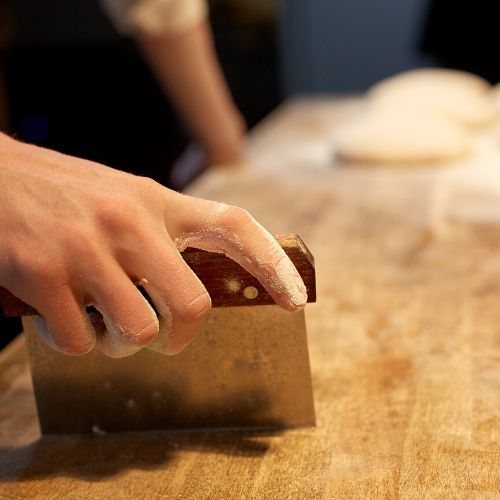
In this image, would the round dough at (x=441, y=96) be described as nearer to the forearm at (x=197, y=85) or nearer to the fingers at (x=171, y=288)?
the forearm at (x=197, y=85)

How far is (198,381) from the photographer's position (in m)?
0.91

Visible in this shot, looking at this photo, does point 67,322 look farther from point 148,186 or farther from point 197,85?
point 197,85

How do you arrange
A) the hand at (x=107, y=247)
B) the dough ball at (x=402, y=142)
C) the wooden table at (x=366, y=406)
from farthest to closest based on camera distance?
the dough ball at (x=402, y=142)
the wooden table at (x=366, y=406)
the hand at (x=107, y=247)

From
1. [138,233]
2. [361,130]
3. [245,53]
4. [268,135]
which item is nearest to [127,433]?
[138,233]

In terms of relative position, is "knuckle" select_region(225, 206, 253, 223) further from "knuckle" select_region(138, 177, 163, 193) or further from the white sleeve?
the white sleeve

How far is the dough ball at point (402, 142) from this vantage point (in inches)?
80.1

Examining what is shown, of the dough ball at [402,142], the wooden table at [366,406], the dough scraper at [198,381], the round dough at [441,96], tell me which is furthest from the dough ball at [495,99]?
the dough scraper at [198,381]

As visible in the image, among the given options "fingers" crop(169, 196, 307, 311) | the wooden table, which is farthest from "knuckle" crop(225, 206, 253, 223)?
the wooden table

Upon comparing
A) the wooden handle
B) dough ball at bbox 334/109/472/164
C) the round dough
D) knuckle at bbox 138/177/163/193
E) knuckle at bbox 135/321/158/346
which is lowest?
the round dough

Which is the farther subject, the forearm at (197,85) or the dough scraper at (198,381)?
the forearm at (197,85)

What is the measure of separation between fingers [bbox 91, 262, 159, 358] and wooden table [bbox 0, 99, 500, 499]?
0.54 ft

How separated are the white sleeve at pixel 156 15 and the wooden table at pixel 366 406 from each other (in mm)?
652

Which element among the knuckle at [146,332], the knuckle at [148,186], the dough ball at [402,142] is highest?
the knuckle at [148,186]

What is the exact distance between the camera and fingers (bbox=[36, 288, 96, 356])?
73 centimetres
